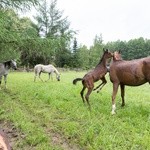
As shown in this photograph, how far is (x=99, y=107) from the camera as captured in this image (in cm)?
907

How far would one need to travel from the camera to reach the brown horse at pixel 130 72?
8.22 meters

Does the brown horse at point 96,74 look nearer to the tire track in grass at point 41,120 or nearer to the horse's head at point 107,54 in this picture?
the horse's head at point 107,54

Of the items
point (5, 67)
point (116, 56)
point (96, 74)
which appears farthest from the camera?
point (5, 67)

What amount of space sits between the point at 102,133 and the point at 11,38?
844cm

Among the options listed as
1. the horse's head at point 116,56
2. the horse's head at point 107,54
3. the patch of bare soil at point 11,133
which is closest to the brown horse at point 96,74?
the horse's head at point 107,54

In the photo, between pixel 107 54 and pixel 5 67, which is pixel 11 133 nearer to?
pixel 107 54

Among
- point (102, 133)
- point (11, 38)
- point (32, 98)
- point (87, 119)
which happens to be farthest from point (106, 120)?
point (11, 38)

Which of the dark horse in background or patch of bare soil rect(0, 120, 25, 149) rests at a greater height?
the dark horse in background

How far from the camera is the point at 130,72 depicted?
8430 millimetres

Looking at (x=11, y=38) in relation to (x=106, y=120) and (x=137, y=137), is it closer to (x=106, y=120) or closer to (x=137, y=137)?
(x=106, y=120)

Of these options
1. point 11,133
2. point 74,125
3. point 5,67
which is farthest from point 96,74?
point 5,67

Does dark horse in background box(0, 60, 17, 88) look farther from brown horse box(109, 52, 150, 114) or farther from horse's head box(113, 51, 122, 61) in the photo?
brown horse box(109, 52, 150, 114)

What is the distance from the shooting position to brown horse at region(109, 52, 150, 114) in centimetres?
822

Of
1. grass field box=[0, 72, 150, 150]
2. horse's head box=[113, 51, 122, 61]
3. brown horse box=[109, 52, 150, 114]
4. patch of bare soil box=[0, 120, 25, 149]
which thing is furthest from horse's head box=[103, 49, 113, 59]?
patch of bare soil box=[0, 120, 25, 149]
